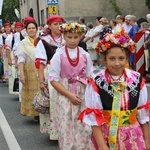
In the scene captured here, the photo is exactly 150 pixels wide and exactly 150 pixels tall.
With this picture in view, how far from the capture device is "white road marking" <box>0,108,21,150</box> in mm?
6686

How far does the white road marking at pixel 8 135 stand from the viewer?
21.9ft

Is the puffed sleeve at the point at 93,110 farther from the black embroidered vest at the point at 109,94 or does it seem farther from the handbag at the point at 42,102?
the handbag at the point at 42,102

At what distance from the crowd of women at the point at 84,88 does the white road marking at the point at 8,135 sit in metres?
0.41

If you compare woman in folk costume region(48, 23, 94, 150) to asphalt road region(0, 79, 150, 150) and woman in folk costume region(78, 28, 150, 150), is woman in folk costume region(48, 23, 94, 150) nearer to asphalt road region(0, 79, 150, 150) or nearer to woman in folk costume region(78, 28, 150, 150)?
asphalt road region(0, 79, 150, 150)

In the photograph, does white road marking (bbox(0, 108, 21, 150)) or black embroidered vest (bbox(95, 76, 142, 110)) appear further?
white road marking (bbox(0, 108, 21, 150))

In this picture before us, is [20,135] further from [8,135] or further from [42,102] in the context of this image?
[42,102]

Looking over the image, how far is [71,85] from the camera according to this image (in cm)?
546

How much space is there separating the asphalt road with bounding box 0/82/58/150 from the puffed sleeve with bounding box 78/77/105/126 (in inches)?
113

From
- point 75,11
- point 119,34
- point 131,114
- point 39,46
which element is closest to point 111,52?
point 119,34

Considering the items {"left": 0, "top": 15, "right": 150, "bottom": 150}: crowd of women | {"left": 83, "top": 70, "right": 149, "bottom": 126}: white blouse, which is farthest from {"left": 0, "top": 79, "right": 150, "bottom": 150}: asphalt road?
→ {"left": 83, "top": 70, "right": 149, "bottom": 126}: white blouse

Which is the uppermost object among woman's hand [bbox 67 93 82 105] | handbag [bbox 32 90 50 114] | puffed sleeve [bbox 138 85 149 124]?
puffed sleeve [bbox 138 85 149 124]

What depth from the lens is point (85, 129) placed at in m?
5.23

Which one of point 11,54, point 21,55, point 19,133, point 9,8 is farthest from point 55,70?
point 9,8

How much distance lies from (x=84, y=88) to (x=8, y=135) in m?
2.31
